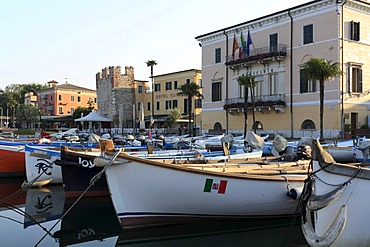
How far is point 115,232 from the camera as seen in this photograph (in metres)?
10.3

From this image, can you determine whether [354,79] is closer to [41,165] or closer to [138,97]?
[41,165]

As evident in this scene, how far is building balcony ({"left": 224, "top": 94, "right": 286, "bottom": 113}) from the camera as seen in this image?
37750 millimetres

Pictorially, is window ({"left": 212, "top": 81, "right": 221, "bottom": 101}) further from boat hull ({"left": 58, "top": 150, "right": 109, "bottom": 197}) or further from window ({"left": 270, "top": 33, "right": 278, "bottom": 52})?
boat hull ({"left": 58, "top": 150, "right": 109, "bottom": 197})

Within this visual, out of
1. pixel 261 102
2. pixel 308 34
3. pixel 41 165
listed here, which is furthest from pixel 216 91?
pixel 41 165

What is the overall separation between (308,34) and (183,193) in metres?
30.1

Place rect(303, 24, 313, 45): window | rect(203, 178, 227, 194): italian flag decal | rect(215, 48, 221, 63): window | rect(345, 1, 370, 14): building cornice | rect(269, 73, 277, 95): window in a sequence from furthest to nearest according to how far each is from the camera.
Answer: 1. rect(215, 48, 221, 63): window
2. rect(269, 73, 277, 95): window
3. rect(303, 24, 313, 45): window
4. rect(345, 1, 370, 14): building cornice
5. rect(203, 178, 227, 194): italian flag decal

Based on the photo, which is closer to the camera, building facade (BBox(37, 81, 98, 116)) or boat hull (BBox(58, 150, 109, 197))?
boat hull (BBox(58, 150, 109, 197))

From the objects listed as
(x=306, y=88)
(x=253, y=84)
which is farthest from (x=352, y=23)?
(x=253, y=84)

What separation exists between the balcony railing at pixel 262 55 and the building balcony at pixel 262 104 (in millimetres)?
3501

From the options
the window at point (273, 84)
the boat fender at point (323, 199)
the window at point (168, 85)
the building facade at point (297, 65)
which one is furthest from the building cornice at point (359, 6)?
the boat fender at point (323, 199)

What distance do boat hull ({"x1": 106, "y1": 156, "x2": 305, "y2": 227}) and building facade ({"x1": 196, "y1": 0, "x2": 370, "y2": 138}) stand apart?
25.7 meters

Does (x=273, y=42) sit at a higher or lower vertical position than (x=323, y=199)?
higher

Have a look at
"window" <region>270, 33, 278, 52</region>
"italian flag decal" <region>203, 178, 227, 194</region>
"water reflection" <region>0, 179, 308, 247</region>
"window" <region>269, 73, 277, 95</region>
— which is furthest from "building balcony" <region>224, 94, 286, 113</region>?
"italian flag decal" <region>203, 178, 227, 194</region>

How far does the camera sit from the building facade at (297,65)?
3391cm
